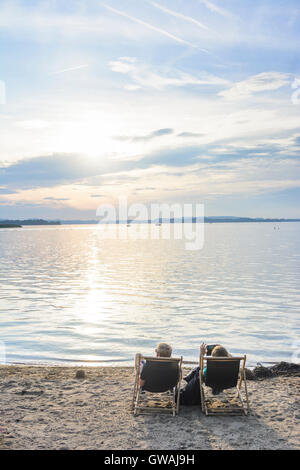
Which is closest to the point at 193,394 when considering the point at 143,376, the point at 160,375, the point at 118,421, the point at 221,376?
the point at 221,376

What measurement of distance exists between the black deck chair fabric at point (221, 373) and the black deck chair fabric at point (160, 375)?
516 mm

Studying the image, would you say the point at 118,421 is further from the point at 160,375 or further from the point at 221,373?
the point at 221,373

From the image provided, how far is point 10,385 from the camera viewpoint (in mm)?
8828

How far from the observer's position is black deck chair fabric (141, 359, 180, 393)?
7.09 meters

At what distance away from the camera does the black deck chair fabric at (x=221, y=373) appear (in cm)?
707

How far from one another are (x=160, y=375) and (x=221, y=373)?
985mm

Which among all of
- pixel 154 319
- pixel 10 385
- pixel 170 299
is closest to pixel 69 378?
pixel 10 385

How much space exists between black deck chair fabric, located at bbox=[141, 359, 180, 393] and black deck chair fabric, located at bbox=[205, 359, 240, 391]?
0.52 m

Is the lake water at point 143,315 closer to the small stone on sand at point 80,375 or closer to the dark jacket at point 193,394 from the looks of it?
the small stone on sand at point 80,375

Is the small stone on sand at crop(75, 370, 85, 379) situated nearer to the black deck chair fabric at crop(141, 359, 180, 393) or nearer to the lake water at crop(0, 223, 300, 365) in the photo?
the lake water at crop(0, 223, 300, 365)

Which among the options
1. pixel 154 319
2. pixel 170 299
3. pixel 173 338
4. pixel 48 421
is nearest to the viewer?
pixel 48 421

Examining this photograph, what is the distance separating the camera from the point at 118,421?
270 inches
